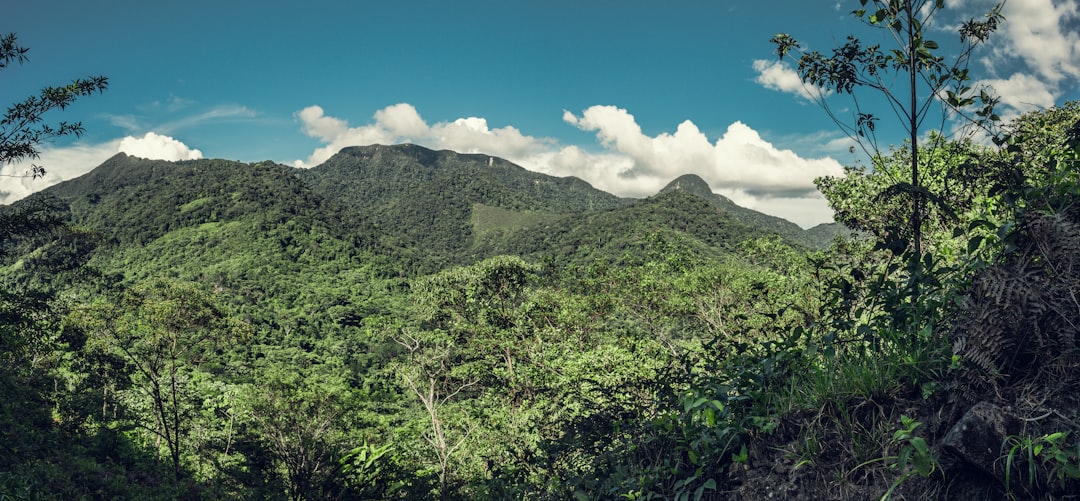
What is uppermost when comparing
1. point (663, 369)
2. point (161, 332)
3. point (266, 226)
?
point (266, 226)

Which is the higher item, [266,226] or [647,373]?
[266,226]

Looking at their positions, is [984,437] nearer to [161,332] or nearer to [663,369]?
[663,369]

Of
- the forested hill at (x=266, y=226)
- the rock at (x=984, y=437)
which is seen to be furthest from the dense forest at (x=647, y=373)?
the forested hill at (x=266, y=226)

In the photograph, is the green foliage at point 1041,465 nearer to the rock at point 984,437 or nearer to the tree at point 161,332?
the rock at point 984,437

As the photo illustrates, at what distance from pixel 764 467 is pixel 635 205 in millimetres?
145299

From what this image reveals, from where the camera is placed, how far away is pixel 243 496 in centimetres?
1370

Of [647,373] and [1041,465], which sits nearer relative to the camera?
[1041,465]

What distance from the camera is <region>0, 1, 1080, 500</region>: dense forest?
82.7 inches

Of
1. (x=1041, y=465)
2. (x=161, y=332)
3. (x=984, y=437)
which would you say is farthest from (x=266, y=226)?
(x=1041, y=465)

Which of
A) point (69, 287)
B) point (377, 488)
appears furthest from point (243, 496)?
point (69, 287)

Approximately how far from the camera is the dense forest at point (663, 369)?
2100 mm

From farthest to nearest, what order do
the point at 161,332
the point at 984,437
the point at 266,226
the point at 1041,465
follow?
the point at 266,226
the point at 161,332
the point at 984,437
the point at 1041,465

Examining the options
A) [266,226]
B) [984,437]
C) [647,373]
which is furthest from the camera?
[266,226]

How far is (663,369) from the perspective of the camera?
366 centimetres
